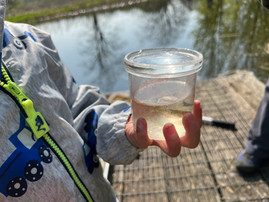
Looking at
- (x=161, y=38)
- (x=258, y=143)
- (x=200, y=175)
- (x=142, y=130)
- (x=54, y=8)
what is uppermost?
(x=142, y=130)

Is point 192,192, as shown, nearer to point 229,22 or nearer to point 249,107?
point 249,107

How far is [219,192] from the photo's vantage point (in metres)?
1.07

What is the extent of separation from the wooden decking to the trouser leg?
9 cm

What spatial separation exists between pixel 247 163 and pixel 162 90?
0.87 metres

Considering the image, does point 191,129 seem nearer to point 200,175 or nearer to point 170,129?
point 170,129

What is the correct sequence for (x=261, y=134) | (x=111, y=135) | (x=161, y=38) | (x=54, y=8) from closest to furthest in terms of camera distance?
1. (x=111, y=135)
2. (x=261, y=134)
3. (x=54, y=8)
4. (x=161, y=38)

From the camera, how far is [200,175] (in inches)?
45.8

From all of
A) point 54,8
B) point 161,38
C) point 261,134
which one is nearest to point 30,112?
point 261,134

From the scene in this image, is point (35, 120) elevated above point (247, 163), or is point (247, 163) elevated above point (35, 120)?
point (35, 120)

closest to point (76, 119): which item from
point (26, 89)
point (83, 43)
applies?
point (26, 89)

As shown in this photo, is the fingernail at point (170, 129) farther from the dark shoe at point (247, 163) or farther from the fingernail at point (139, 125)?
the dark shoe at point (247, 163)

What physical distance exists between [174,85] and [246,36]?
3997 mm

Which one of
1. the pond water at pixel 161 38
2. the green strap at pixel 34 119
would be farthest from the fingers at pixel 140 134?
the pond water at pixel 161 38

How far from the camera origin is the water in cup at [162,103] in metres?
0.45
